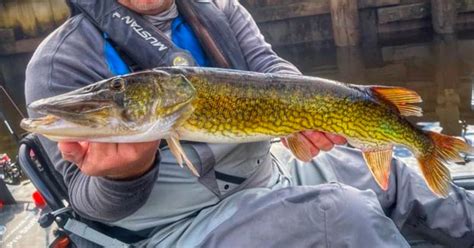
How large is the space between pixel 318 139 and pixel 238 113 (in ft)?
1.40

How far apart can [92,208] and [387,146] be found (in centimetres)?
128

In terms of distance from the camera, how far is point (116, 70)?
2611 mm

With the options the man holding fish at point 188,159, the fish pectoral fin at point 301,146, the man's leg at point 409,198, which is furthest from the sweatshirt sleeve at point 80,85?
the man's leg at point 409,198

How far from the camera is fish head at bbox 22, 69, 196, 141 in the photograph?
1.76 meters

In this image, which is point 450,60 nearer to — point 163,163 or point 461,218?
point 461,218

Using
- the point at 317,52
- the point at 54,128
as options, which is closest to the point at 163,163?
the point at 54,128

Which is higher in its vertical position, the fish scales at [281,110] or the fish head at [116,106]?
the fish head at [116,106]

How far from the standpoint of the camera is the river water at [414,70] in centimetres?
859

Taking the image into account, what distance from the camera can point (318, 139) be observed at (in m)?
2.35

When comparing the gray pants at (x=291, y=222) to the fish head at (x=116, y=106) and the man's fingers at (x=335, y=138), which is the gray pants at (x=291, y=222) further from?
the fish head at (x=116, y=106)

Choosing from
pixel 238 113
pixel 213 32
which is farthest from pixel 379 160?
pixel 213 32

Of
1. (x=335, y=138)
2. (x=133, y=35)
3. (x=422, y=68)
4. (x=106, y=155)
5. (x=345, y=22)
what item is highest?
(x=133, y=35)

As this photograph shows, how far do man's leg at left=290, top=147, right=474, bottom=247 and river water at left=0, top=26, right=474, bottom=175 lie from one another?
487 centimetres

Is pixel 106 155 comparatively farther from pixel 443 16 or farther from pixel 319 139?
pixel 443 16
